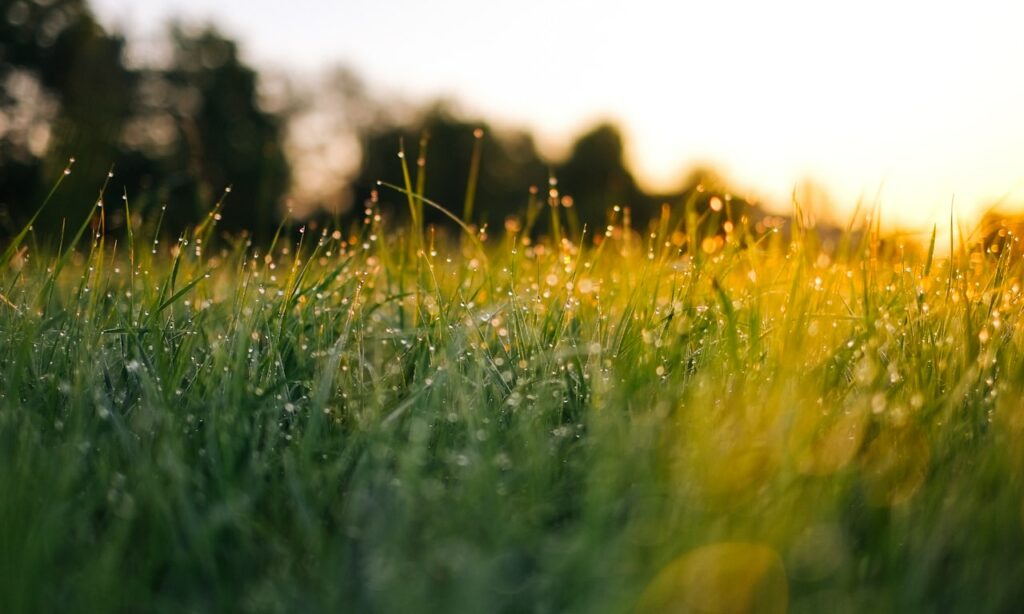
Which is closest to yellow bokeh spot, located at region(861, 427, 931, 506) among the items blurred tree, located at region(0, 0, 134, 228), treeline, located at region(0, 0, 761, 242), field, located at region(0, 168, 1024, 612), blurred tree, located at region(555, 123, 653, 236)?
field, located at region(0, 168, 1024, 612)

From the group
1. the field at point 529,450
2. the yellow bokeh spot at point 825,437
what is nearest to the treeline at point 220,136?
the field at point 529,450

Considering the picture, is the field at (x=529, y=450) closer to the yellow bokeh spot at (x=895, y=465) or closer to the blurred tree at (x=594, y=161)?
the yellow bokeh spot at (x=895, y=465)

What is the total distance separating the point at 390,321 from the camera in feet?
8.13

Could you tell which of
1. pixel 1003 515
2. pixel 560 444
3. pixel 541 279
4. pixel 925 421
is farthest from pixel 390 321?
pixel 1003 515

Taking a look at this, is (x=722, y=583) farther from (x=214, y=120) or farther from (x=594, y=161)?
(x=594, y=161)

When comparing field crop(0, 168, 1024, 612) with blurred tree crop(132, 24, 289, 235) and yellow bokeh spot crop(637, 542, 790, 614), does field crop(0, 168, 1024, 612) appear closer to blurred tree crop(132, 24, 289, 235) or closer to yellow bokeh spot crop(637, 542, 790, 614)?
yellow bokeh spot crop(637, 542, 790, 614)

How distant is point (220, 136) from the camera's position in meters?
28.0

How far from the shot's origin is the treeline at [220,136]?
78.7 ft

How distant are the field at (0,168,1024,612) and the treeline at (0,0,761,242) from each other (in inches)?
618

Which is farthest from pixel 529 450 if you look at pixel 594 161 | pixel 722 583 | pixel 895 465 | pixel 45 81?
pixel 594 161

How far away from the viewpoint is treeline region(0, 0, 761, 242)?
78.7 ft

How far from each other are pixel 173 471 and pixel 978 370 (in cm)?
158

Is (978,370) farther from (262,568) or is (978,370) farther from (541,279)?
(262,568)

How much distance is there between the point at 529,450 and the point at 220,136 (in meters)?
28.5
